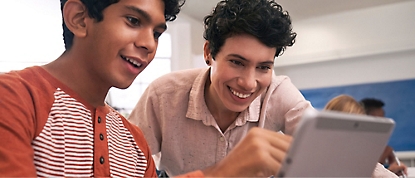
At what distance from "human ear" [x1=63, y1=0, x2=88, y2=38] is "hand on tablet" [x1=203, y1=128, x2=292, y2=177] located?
43cm

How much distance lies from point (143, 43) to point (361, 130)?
1.47 feet

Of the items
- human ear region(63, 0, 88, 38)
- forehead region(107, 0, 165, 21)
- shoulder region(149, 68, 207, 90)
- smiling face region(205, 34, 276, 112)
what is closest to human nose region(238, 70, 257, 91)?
smiling face region(205, 34, 276, 112)

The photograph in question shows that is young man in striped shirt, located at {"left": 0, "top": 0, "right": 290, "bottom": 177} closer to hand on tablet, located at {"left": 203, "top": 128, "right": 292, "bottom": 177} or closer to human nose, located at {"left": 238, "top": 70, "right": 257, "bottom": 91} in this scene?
hand on tablet, located at {"left": 203, "top": 128, "right": 292, "bottom": 177}

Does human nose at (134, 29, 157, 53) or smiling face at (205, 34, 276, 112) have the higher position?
human nose at (134, 29, 157, 53)

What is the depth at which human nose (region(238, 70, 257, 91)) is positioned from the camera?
122 cm

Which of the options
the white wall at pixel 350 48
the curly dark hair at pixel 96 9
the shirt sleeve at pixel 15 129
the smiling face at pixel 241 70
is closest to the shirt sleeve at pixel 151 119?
the smiling face at pixel 241 70

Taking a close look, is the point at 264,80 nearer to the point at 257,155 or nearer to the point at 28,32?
the point at 257,155

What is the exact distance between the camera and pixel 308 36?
446 cm

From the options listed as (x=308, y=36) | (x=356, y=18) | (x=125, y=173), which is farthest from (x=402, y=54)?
(x=125, y=173)

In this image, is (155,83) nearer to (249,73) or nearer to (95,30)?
(249,73)

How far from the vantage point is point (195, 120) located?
4.64 ft

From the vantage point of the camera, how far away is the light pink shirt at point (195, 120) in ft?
4.56

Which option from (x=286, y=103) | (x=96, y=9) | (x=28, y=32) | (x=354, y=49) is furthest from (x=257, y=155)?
(x=354, y=49)

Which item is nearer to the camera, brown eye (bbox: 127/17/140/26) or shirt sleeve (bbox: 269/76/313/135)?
brown eye (bbox: 127/17/140/26)
